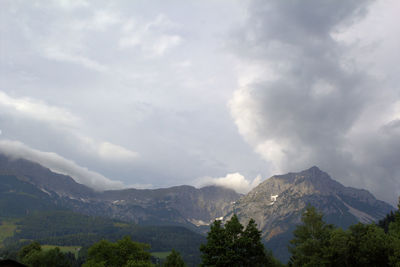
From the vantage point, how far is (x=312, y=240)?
6756cm

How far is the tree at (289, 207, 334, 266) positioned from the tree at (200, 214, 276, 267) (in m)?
9.19

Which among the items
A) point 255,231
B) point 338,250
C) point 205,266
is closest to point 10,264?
point 205,266

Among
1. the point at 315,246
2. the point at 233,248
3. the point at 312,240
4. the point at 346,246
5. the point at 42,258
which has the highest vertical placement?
the point at 346,246

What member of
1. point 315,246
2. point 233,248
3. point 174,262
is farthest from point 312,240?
point 174,262

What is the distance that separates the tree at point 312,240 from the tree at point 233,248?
9.19 metres

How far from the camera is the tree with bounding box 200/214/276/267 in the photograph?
61.3m

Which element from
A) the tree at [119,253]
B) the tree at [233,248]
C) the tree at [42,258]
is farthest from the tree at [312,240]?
the tree at [42,258]

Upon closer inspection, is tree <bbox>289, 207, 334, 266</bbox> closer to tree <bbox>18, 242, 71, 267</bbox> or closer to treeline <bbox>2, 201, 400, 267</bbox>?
treeline <bbox>2, 201, 400, 267</bbox>

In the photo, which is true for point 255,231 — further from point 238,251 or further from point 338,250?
point 338,250

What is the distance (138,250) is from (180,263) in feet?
43.4

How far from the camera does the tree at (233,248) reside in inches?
2413

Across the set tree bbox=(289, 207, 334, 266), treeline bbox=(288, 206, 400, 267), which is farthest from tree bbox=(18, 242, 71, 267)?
treeline bbox=(288, 206, 400, 267)

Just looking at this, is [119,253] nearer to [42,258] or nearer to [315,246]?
[315,246]

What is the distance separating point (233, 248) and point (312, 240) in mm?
18045
